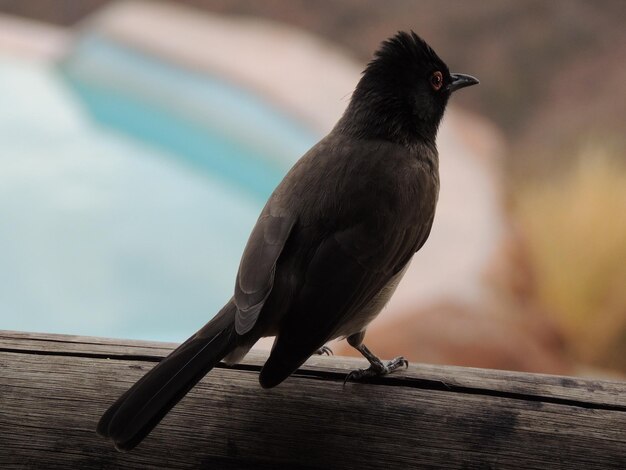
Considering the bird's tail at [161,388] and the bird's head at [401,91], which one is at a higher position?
the bird's head at [401,91]

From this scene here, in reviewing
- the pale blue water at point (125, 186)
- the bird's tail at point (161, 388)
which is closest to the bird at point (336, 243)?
the bird's tail at point (161, 388)

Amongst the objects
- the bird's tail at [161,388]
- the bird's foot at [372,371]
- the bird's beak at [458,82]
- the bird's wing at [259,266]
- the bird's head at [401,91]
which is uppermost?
the bird's beak at [458,82]

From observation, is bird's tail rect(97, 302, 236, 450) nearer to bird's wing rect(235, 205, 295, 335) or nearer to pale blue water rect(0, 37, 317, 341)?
bird's wing rect(235, 205, 295, 335)

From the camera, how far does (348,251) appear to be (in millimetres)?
2090

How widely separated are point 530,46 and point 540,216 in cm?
261

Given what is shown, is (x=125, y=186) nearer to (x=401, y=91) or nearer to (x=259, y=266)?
(x=401, y=91)

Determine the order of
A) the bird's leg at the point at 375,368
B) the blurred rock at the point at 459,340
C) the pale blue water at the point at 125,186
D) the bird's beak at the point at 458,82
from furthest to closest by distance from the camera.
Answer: the pale blue water at the point at 125,186 → the blurred rock at the point at 459,340 → the bird's beak at the point at 458,82 → the bird's leg at the point at 375,368

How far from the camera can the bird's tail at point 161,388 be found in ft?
5.52

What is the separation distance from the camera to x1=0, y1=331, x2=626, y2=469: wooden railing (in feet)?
5.90

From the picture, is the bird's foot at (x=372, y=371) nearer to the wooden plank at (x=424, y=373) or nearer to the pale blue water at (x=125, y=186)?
the wooden plank at (x=424, y=373)

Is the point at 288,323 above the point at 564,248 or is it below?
below

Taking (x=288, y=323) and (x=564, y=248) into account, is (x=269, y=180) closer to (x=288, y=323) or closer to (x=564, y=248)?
(x=564, y=248)

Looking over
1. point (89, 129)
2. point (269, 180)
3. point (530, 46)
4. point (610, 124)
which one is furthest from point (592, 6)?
point (89, 129)

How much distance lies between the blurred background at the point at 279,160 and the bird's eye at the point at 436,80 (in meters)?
2.87
